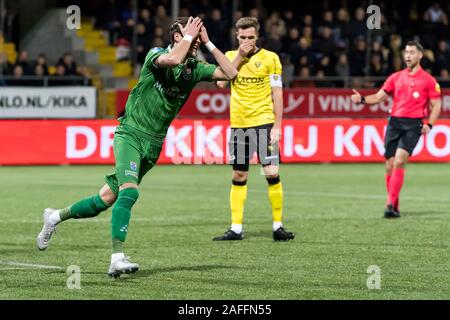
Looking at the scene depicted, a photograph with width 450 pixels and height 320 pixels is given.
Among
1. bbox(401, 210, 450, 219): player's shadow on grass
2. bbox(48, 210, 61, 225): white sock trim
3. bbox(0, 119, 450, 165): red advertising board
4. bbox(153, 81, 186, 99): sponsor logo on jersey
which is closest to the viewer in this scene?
bbox(153, 81, 186, 99): sponsor logo on jersey

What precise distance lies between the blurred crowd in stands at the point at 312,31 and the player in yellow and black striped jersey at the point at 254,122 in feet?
50.5

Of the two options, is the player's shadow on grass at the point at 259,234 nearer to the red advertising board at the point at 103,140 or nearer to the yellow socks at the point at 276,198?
the yellow socks at the point at 276,198

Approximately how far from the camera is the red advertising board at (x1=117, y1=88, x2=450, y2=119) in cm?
2797

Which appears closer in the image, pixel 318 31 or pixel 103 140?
pixel 103 140

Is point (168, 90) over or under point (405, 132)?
over

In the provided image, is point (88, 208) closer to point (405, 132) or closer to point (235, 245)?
point (235, 245)

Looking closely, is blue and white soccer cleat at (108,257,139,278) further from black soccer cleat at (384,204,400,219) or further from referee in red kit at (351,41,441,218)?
referee in red kit at (351,41,441,218)

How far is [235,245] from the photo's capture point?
41.4 ft

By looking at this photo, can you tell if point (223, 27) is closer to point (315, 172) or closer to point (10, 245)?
point (315, 172)

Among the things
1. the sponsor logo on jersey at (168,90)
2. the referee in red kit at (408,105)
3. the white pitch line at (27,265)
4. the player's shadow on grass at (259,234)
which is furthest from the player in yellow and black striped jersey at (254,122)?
the referee in red kit at (408,105)

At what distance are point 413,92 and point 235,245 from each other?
470 centimetres

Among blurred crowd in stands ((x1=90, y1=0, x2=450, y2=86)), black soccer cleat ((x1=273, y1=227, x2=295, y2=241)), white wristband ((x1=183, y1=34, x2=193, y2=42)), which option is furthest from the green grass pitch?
blurred crowd in stands ((x1=90, y1=0, x2=450, y2=86))

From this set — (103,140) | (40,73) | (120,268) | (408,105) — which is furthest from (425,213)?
(40,73)

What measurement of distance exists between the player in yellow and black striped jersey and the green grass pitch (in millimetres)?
423
